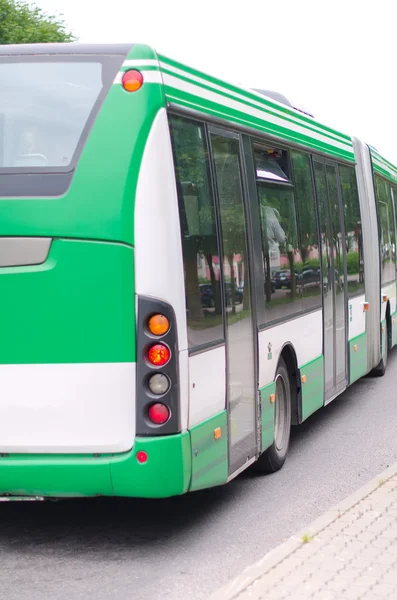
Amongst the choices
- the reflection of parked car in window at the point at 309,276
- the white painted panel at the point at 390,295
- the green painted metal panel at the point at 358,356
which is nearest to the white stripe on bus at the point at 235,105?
the reflection of parked car in window at the point at 309,276

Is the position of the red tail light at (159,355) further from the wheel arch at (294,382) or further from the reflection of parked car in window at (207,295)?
the wheel arch at (294,382)

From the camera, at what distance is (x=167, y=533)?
21.4 feet

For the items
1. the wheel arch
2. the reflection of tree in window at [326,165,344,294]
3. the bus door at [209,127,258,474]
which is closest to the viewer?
the bus door at [209,127,258,474]

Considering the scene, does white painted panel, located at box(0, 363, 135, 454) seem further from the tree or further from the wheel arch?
the tree

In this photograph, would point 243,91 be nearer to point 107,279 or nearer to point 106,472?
point 107,279

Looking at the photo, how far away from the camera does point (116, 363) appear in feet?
18.7

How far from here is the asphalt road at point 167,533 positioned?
548 cm

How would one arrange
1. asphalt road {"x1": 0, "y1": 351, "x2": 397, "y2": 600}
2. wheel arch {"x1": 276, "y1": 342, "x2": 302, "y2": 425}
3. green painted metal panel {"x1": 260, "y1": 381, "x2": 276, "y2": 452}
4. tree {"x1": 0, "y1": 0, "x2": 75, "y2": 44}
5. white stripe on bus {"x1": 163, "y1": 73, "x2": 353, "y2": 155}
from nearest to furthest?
asphalt road {"x1": 0, "y1": 351, "x2": 397, "y2": 600}
white stripe on bus {"x1": 163, "y1": 73, "x2": 353, "y2": 155}
green painted metal panel {"x1": 260, "y1": 381, "x2": 276, "y2": 452}
wheel arch {"x1": 276, "y1": 342, "x2": 302, "y2": 425}
tree {"x1": 0, "y1": 0, "x2": 75, "y2": 44}

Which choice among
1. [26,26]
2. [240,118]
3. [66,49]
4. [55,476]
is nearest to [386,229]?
[240,118]

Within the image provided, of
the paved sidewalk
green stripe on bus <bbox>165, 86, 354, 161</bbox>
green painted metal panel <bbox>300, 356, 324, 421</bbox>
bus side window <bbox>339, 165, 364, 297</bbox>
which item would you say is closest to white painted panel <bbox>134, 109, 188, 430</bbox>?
green stripe on bus <bbox>165, 86, 354, 161</bbox>

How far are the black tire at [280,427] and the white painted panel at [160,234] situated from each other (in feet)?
8.31

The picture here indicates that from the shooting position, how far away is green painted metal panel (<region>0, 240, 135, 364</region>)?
5.69 metres

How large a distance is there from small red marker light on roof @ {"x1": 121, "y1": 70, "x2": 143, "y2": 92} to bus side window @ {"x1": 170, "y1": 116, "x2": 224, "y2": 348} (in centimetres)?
32

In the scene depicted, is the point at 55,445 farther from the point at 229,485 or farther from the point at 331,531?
the point at 229,485
